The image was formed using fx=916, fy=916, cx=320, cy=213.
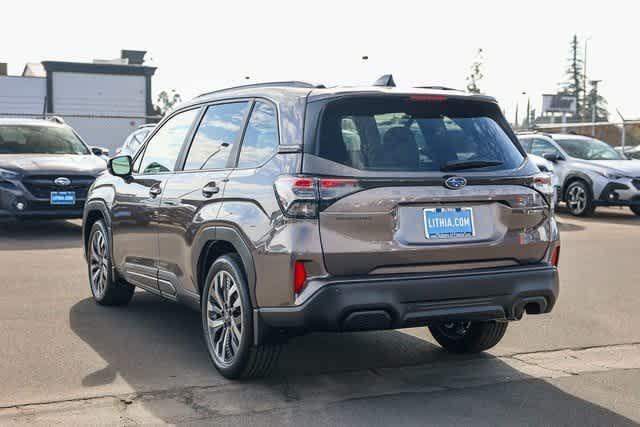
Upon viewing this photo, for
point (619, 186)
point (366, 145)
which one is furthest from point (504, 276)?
point (619, 186)

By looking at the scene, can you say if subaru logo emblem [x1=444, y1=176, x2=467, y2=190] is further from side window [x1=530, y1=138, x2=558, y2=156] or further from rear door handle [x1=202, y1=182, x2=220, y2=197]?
side window [x1=530, y1=138, x2=558, y2=156]

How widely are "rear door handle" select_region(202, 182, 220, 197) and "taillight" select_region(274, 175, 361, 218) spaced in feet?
2.90

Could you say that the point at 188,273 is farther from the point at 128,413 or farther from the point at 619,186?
the point at 619,186

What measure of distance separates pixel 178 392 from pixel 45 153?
9.47 metres

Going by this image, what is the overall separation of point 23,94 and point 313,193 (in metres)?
49.4

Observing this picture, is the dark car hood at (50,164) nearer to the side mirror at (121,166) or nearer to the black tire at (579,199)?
the side mirror at (121,166)

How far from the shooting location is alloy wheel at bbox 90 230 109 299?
25.3ft

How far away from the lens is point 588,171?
17.2 m

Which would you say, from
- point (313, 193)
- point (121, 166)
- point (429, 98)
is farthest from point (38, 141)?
point (313, 193)

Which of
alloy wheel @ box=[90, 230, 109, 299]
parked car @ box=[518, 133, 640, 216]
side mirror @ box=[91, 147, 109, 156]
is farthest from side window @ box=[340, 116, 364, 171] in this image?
parked car @ box=[518, 133, 640, 216]

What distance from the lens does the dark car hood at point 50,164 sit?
1277 cm

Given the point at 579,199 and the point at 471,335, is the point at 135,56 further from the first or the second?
the point at 471,335

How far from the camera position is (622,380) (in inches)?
Answer: 220

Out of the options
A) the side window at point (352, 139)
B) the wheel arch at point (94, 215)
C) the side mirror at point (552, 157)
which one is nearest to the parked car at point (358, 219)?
the side window at point (352, 139)
